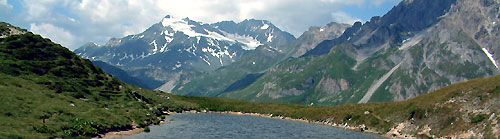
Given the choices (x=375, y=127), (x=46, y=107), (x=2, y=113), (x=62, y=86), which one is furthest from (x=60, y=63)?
(x=375, y=127)

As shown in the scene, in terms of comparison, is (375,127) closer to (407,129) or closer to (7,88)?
(407,129)

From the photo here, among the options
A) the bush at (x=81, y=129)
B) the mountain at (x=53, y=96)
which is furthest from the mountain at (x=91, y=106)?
the bush at (x=81, y=129)

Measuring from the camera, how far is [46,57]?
4102 inches

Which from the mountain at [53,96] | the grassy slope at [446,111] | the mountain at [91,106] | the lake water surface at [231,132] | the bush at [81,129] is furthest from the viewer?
the grassy slope at [446,111]

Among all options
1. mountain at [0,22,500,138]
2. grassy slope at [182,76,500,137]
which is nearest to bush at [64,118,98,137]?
mountain at [0,22,500,138]

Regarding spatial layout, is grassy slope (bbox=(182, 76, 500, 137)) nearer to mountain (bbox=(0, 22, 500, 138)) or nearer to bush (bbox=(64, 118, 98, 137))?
mountain (bbox=(0, 22, 500, 138))

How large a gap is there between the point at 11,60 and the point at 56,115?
4339 cm

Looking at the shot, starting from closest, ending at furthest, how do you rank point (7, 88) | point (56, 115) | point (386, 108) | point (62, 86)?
point (56, 115), point (7, 88), point (62, 86), point (386, 108)

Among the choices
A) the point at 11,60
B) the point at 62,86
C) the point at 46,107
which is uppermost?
the point at 11,60

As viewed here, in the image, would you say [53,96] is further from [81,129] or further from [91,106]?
[81,129]

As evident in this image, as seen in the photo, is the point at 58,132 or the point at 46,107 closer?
the point at 58,132

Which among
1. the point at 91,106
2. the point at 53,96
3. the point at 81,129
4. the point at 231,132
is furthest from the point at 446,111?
the point at 53,96

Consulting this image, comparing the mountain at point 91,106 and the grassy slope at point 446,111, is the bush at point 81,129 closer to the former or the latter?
the mountain at point 91,106

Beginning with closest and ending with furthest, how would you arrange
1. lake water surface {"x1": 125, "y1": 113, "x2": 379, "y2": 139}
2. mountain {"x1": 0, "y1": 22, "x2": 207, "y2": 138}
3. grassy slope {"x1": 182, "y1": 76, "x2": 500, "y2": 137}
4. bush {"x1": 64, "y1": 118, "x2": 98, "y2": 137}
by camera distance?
mountain {"x1": 0, "y1": 22, "x2": 207, "y2": 138}
bush {"x1": 64, "y1": 118, "x2": 98, "y2": 137}
lake water surface {"x1": 125, "y1": 113, "x2": 379, "y2": 139}
grassy slope {"x1": 182, "y1": 76, "x2": 500, "y2": 137}
